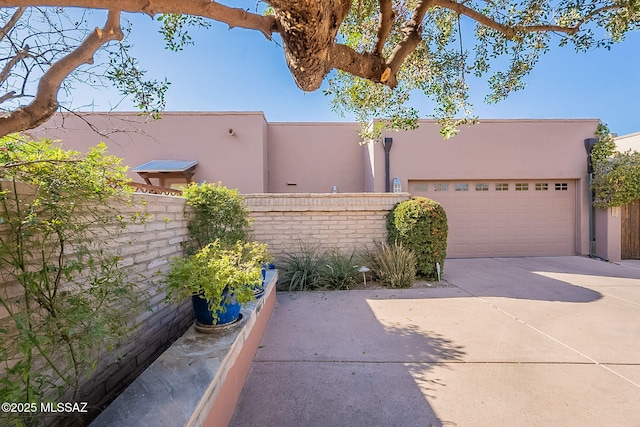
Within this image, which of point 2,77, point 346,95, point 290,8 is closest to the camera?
point 2,77

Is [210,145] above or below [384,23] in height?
below

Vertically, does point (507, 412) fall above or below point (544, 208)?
below

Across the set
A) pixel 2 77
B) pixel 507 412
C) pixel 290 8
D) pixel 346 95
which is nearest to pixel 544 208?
pixel 346 95

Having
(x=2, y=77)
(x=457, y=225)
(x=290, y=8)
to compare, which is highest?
(x=290, y=8)

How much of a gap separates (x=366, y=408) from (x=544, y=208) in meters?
9.60

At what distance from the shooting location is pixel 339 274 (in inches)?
220

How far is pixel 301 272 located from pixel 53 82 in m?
4.47

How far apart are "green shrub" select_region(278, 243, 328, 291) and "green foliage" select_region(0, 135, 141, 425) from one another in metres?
3.93

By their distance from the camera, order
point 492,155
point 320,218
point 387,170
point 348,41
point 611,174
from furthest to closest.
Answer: point 492,155, point 387,170, point 611,174, point 320,218, point 348,41

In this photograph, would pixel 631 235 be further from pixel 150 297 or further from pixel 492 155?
pixel 150 297

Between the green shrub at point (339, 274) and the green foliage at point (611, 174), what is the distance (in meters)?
8.22

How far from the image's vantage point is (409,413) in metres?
2.21

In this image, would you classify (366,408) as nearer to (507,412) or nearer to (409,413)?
(409,413)

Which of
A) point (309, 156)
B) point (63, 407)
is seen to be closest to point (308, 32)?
point (63, 407)
